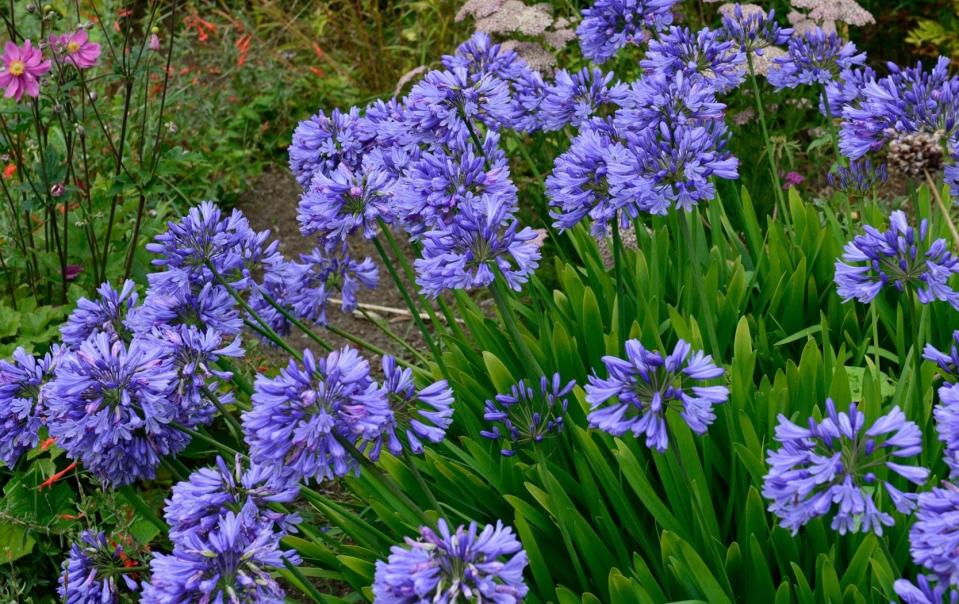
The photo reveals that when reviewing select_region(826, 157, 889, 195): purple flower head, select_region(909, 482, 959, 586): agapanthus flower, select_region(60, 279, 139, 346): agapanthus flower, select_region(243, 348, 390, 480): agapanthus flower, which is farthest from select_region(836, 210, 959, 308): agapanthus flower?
select_region(60, 279, 139, 346): agapanthus flower

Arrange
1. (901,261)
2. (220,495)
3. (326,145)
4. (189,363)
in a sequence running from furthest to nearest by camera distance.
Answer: (326,145), (189,363), (901,261), (220,495)

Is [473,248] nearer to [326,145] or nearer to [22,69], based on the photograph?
[326,145]

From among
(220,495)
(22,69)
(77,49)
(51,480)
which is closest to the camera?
(220,495)

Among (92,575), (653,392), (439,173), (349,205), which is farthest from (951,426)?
(92,575)

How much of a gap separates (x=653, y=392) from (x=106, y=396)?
98 centimetres

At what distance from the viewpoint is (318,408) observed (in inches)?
62.7

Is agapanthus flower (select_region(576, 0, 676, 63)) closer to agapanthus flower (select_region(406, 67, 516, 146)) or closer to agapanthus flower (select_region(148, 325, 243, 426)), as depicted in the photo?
agapanthus flower (select_region(406, 67, 516, 146))

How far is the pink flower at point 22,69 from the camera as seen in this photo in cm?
305

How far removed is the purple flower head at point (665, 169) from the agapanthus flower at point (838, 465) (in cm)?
68

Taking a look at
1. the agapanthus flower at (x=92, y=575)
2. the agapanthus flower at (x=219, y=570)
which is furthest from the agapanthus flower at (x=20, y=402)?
the agapanthus flower at (x=219, y=570)

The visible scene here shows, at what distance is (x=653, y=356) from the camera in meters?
1.55

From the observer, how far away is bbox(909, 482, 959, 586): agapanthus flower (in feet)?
4.43

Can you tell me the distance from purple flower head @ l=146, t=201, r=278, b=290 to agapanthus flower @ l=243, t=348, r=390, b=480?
0.72 metres

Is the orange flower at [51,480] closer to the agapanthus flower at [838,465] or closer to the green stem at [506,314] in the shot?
the green stem at [506,314]
